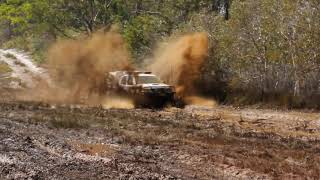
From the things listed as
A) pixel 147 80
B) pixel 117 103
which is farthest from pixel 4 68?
pixel 147 80

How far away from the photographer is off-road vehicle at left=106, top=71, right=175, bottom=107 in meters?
22.7

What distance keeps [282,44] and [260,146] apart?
35.7 feet

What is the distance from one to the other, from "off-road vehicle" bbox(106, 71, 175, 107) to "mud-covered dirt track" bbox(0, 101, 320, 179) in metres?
1.82

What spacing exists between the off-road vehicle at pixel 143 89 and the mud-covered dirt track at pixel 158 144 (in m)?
1.82

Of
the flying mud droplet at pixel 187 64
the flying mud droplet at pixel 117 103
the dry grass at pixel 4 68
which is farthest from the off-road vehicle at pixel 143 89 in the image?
the dry grass at pixel 4 68

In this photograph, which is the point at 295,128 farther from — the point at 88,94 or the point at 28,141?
the point at 88,94

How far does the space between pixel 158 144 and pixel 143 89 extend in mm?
9750

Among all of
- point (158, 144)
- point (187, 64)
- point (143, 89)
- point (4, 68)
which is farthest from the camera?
point (4, 68)

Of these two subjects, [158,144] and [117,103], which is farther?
[117,103]

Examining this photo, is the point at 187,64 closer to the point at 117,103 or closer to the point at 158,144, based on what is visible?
the point at 117,103

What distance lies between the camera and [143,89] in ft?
74.5

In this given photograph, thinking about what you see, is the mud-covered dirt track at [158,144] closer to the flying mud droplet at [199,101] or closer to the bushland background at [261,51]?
the bushland background at [261,51]

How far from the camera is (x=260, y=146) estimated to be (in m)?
12.8

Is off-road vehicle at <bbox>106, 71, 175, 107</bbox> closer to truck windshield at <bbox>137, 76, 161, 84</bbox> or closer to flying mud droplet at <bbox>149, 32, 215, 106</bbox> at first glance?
truck windshield at <bbox>137, 76, 161, 84</bbox>
